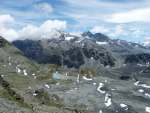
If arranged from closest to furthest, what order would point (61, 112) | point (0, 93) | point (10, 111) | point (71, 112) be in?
point (10, 111), point (0, 93), point (61, 112), point (71, 112)

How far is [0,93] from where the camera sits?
518 ft

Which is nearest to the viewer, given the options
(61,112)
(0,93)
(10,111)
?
(10,111)

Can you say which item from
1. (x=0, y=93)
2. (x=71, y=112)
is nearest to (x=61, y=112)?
(x=71, y=112)

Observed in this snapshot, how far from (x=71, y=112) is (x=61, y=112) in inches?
551

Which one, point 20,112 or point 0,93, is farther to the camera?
point 0,93

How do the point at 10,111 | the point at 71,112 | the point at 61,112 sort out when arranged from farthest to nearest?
1. the point at 71,112
2. the point at 61,112
3. the point at 10,111

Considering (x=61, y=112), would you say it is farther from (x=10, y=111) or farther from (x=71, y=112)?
(x=10, y=111)

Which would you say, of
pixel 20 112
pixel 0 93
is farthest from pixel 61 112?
pixel 20 112

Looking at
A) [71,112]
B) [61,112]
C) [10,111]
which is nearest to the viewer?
[10,111]

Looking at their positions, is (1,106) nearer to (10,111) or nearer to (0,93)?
(10,111)

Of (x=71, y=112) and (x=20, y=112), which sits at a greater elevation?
(x=20, y=112)

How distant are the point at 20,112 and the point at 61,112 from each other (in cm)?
6819

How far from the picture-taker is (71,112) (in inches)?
7771

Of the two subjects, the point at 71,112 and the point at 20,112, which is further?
the point at 71,112
